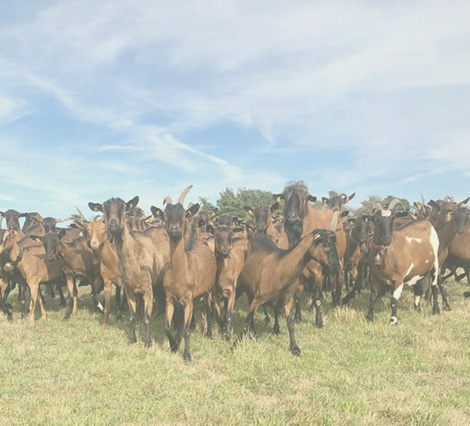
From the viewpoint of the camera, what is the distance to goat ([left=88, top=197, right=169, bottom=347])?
26.1 feet

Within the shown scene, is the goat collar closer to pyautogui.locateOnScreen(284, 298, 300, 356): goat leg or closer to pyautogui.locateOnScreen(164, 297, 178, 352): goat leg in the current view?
pyautogui.locateOnScreen(284, 298, 300, 356): goat leg

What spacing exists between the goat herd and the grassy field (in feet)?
1.79

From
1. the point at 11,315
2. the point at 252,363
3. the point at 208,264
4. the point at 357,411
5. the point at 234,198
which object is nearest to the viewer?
the point at 357,411

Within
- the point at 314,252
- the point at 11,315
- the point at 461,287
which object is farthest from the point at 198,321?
the point at 461,287

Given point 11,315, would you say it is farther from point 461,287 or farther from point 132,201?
point 461,287

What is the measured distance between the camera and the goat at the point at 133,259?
313 inches

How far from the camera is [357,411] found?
505cm

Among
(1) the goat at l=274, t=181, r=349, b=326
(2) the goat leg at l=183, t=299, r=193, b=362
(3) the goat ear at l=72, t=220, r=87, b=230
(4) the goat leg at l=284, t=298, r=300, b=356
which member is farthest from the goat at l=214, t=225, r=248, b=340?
(3) the goat ear at l=72, t=220, r=87, b=230

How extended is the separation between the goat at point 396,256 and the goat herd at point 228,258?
0.02 metres

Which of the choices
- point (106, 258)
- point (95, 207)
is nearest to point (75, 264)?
point (106, 258)

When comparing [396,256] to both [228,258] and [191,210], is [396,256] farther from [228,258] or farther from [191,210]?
[191,210]

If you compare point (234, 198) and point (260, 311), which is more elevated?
point (234, 198)

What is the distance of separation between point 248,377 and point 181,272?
219cm

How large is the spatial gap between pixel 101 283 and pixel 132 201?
12.7 ft
